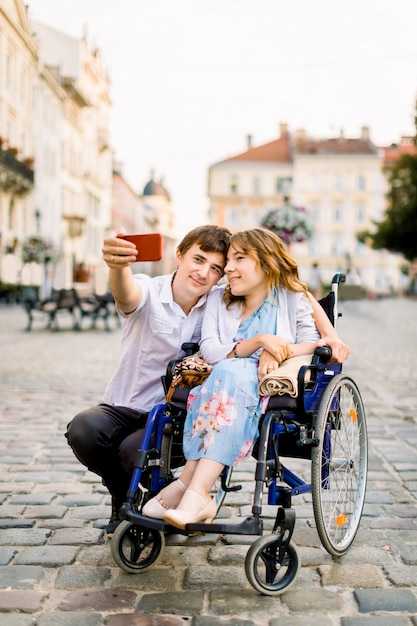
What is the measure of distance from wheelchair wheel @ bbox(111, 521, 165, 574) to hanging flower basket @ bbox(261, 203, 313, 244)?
19.3 metres

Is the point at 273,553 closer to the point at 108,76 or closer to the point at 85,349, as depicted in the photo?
the point at 85,349

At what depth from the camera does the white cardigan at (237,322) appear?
3.46 meters

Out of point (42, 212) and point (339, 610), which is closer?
point (339, 610)

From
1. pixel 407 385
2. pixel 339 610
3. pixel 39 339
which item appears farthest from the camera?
pixel 39 339

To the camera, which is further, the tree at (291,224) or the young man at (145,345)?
the tree at (291,224)

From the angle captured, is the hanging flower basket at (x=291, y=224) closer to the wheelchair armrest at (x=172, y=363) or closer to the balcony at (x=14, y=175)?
the balcony at (x=14, y=175)

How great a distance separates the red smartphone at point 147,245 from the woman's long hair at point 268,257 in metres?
0.45

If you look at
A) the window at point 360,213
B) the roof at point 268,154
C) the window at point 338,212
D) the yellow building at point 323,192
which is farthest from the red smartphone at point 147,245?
the roof at point 268,154

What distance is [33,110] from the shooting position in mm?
40375

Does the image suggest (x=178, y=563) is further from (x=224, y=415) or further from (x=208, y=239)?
(x=208, y=239)

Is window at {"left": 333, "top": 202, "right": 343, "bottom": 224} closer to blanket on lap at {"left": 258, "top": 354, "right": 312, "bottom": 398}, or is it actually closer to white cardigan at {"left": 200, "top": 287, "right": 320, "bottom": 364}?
white cardigan at {"left": 200, "top": 287, "right": 320, "bottom": 364}

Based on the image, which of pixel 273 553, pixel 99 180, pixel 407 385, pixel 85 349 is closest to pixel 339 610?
pixel 273 553

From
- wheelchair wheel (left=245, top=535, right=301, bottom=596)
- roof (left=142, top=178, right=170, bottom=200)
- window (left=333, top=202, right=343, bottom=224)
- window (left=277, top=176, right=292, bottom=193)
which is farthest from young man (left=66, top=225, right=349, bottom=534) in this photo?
roof (left=142, top=178, right=170, bottom=200)

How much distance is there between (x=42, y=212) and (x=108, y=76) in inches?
1038
